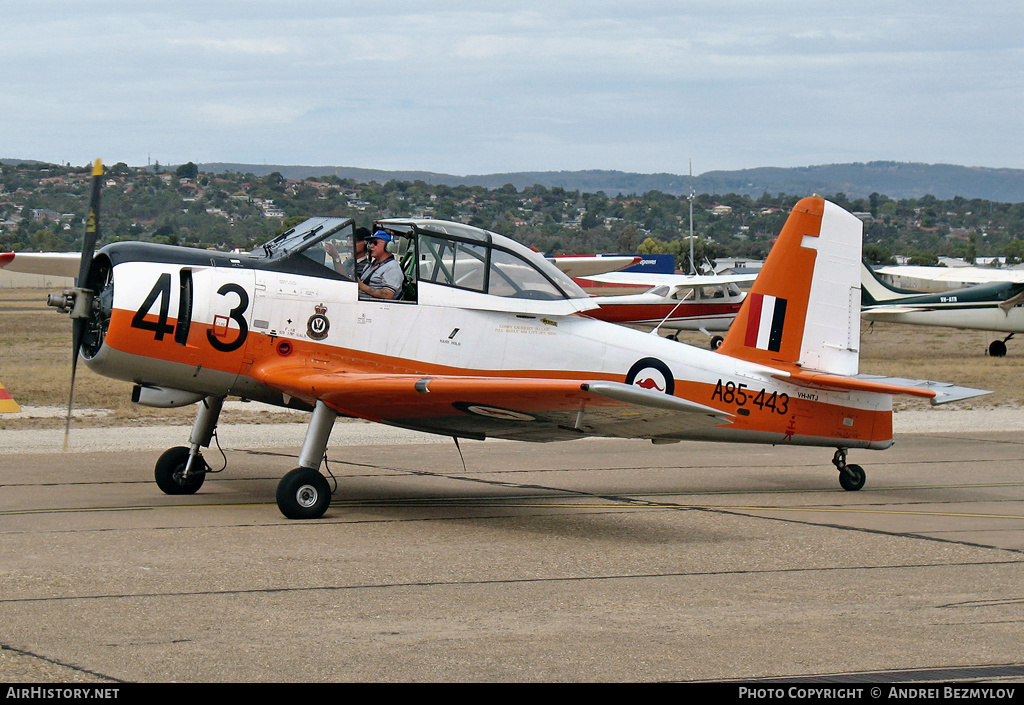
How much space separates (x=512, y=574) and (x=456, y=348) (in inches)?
112

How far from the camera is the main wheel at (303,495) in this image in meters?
9.04

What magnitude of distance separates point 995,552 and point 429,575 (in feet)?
14.0

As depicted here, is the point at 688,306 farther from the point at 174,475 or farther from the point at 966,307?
the point at 174,475

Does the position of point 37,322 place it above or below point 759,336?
below

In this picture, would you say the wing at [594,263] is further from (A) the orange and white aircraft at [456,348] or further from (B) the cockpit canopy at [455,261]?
(B) the cockpit canopy at [455,261]

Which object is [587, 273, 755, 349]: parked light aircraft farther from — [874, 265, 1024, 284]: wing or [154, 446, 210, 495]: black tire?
[154, 446, 210, 495]: black tire

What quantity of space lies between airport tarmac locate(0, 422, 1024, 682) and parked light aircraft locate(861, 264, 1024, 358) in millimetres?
20346

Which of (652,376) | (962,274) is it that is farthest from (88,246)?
(962,274)

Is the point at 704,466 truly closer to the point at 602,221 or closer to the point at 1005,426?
the point at 1005,426

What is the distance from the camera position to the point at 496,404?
8711 millimetres

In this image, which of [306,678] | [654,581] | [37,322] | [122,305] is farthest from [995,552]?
[37,322]

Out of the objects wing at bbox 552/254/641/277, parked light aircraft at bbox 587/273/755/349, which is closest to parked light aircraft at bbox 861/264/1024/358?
parked light aircraft at bbox 587/273/755/349

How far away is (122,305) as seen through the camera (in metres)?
8.88

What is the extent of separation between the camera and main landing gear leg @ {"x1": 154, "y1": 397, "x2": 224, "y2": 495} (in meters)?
10.3
